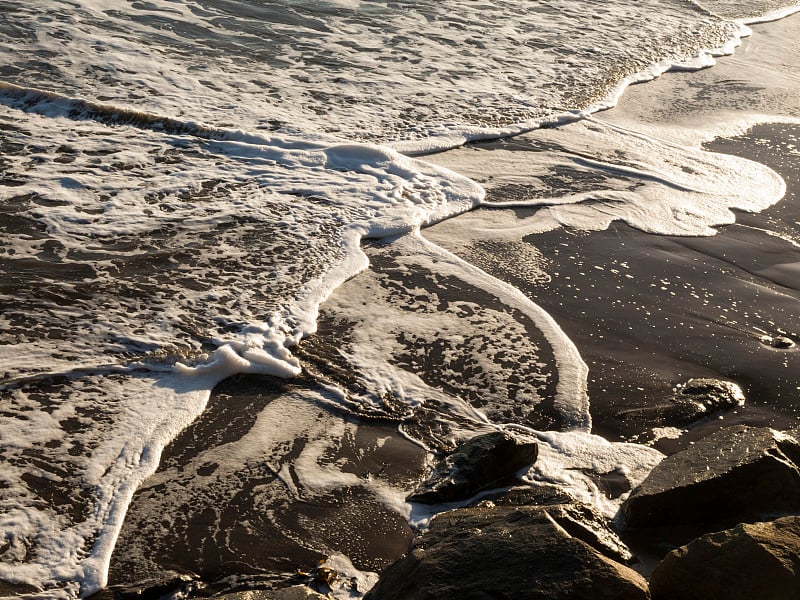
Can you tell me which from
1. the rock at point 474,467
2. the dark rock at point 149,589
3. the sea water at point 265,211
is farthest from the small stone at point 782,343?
the dark rock at point 149,589

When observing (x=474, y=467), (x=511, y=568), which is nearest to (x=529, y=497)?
(x=474, y=467)

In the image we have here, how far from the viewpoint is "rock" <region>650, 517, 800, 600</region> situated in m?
2.55

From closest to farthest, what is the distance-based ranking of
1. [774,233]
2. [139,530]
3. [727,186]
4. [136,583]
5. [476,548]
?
[476,548], [136,583], [139,530], [774,233], [727,186]

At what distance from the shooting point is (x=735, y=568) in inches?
102

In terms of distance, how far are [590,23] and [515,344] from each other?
26.5 feet

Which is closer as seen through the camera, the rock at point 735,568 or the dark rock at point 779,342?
the rock at point 735,568

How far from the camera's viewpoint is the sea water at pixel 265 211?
3611 mm

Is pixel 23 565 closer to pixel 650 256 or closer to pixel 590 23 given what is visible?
pixel 650 256

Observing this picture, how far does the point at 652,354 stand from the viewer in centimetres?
441

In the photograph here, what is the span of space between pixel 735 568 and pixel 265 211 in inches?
155

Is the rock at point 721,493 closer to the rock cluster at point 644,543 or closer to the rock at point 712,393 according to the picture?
the rock cluster at point 644,543

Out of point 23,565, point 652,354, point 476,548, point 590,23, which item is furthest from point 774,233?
point 590,23

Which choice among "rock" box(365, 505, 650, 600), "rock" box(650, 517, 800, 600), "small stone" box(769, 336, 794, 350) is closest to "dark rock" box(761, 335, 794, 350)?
"small stone" box(769, 336, 794, 350)

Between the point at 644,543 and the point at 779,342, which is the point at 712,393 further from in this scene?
the point at 644,543
